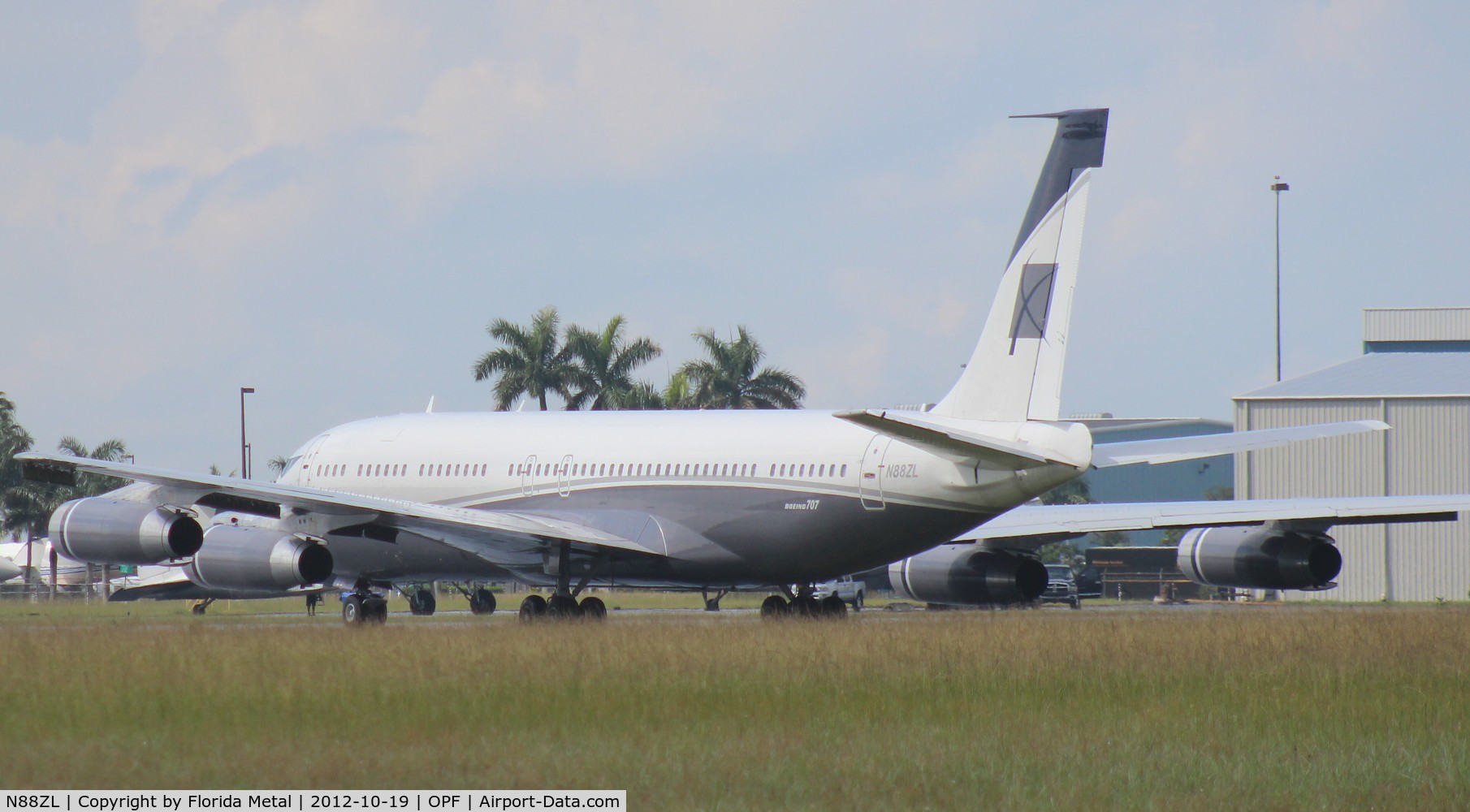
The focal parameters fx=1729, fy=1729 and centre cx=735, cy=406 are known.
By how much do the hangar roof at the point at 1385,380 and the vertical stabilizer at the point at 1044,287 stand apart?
32.8 metres

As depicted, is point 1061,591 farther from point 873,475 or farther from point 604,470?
point 873,475

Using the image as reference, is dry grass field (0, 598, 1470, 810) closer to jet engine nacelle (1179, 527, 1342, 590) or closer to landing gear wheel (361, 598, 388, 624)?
jet engine nacelle (1179, 527, 1342, 590)

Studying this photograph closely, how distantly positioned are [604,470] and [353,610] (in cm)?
551

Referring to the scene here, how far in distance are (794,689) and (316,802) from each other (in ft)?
20.6

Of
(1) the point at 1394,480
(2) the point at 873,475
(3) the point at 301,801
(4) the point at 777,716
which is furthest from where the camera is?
(1) the point at 1394,480

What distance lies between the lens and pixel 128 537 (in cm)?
2561

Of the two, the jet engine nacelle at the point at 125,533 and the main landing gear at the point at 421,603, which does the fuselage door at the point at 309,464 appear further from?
the main landing gear at the point at 421,603

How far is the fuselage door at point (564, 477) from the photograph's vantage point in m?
27.0

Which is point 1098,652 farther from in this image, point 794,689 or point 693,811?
point 693,811

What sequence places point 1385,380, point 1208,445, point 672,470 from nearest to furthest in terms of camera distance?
point 1208,445 < point 672,470 < point 1385,380

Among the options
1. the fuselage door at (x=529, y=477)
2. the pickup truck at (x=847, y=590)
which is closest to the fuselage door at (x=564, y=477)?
the fuselage door at (x=529, y=477)

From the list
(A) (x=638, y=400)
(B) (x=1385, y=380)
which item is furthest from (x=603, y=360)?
(B) (x=1385, y=380)

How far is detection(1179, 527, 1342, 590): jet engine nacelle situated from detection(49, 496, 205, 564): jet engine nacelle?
51.6 feet

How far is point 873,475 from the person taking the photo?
2362 centimetres
